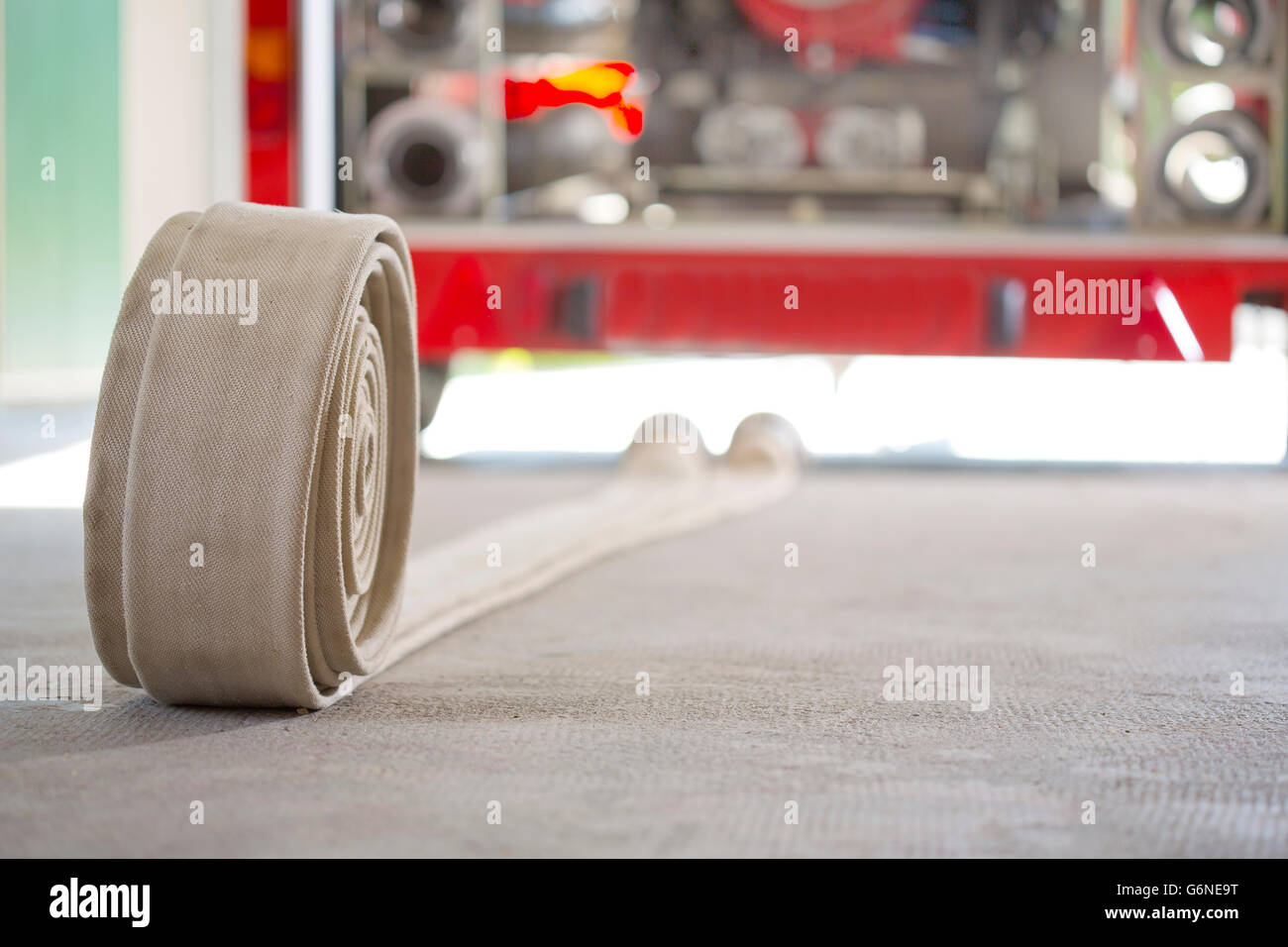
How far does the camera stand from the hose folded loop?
165 centimetres

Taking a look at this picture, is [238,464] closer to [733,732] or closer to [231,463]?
[231,463]

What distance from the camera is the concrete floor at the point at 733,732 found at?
1.37 m

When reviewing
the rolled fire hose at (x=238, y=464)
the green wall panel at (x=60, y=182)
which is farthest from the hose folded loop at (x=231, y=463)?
the green wall panel at (x=60, y=182)

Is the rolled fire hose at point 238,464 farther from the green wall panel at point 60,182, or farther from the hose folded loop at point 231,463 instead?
the green wall panel at point 60,182

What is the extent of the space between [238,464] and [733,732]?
0.60 meters

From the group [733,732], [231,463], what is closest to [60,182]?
[231,463]

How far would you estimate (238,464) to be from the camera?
1.65 meters

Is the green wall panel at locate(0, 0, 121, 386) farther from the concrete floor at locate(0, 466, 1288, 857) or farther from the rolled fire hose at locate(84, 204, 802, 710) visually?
the rolled fire hose at locate(84, 204, 802, 710)

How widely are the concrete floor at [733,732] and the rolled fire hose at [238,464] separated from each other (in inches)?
3.2

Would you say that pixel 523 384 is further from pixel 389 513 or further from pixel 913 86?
pixel 389 513
